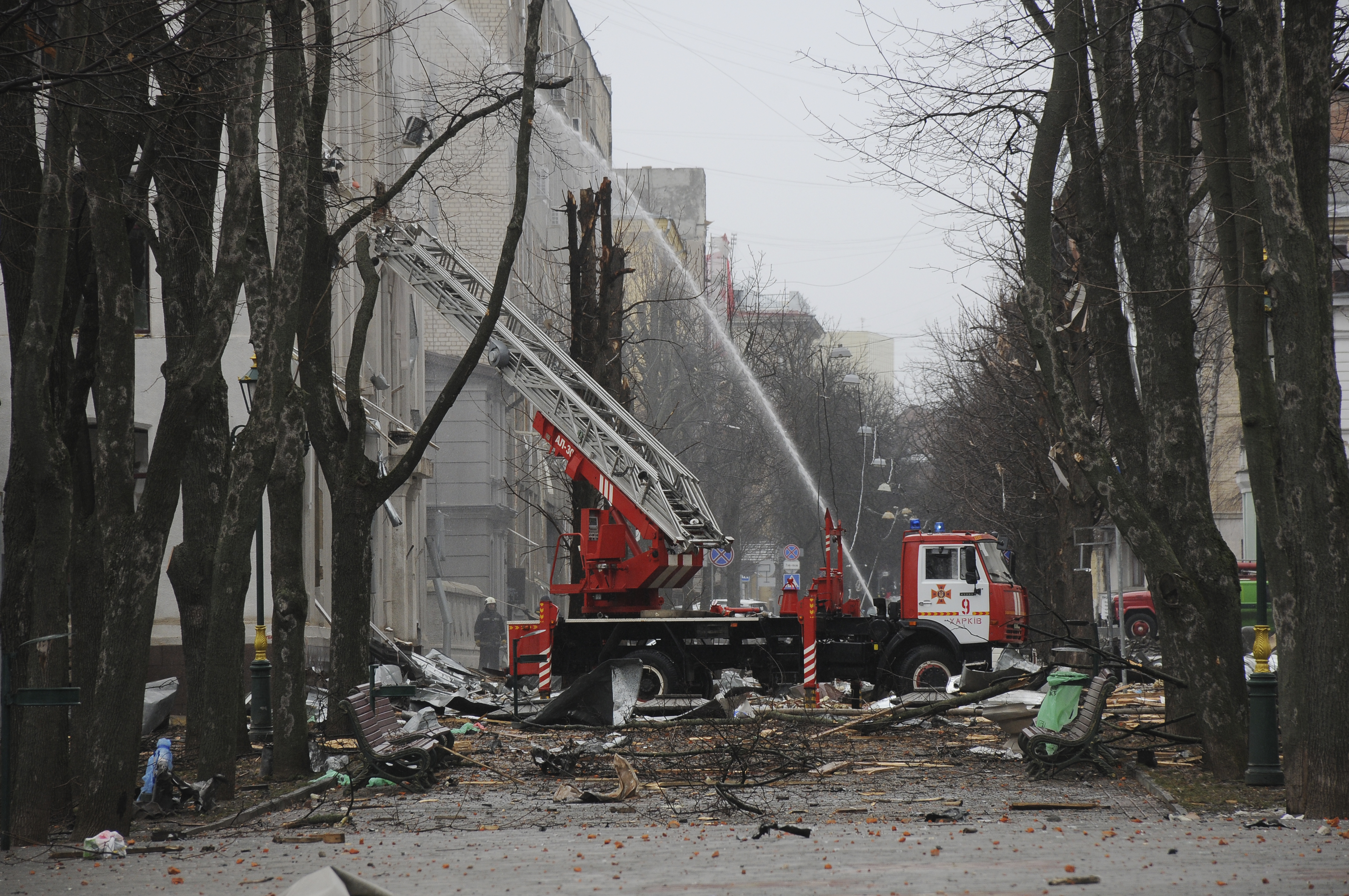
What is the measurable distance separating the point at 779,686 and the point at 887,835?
38.7ft

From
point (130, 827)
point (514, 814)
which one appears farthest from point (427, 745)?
point (130, 827)

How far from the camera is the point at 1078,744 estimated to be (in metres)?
12.0

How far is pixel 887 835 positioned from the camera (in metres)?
8.98

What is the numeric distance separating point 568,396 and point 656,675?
4426 mm

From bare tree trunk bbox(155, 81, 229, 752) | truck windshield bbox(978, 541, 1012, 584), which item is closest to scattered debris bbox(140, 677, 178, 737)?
bare tree trunk bbox(155, 81, 229, 752)

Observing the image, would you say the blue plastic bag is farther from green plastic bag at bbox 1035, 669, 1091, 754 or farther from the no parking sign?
the no parking sign

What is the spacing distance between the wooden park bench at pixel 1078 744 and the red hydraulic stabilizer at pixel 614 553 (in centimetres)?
921

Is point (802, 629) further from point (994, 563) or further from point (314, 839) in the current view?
point (314, 839)

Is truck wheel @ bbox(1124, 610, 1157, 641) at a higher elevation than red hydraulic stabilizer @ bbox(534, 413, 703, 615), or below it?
below

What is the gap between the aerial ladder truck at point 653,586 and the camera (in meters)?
20.4

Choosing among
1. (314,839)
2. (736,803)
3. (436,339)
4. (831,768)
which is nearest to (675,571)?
(831,768)

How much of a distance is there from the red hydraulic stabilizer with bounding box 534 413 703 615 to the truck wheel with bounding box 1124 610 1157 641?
20357mm

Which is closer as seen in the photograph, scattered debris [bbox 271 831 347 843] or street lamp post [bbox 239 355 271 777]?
scattered debris [bbox 271 831 347 843]

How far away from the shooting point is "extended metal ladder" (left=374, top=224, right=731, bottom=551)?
819 inches
